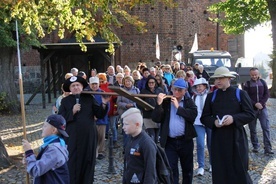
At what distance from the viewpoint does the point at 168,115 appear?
19.5ft

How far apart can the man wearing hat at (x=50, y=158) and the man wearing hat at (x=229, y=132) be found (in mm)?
2255

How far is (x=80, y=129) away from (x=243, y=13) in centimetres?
1936

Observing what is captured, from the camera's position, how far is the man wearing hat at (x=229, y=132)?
5.39m

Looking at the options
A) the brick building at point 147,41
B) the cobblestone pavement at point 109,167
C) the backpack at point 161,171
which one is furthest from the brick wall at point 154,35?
the backpack at point 161,171

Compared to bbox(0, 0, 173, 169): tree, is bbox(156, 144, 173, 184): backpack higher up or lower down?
lower down

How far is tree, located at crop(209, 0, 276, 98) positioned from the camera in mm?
22136

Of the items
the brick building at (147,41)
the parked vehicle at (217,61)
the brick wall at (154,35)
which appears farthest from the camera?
the brick wall at (154,35)

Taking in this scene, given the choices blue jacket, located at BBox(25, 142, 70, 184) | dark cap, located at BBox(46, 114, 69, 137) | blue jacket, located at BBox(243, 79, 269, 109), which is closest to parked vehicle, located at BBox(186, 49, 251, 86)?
blue jacket, located at BBox(243, 79, 269, 109)

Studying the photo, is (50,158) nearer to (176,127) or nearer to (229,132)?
(176,127)

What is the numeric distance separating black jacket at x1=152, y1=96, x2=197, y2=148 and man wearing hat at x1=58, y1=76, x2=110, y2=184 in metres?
0.83

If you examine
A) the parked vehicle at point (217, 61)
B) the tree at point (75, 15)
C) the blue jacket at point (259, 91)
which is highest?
the tree at point (75, 15)

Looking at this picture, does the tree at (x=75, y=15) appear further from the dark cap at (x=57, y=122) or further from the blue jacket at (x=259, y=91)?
the dark cap at (x=57, y=122)

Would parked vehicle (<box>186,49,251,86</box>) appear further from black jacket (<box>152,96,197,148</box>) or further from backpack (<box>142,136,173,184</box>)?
backpack (<box>142,136,173,184</box>)

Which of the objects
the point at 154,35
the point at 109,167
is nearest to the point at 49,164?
the point at 109,167
